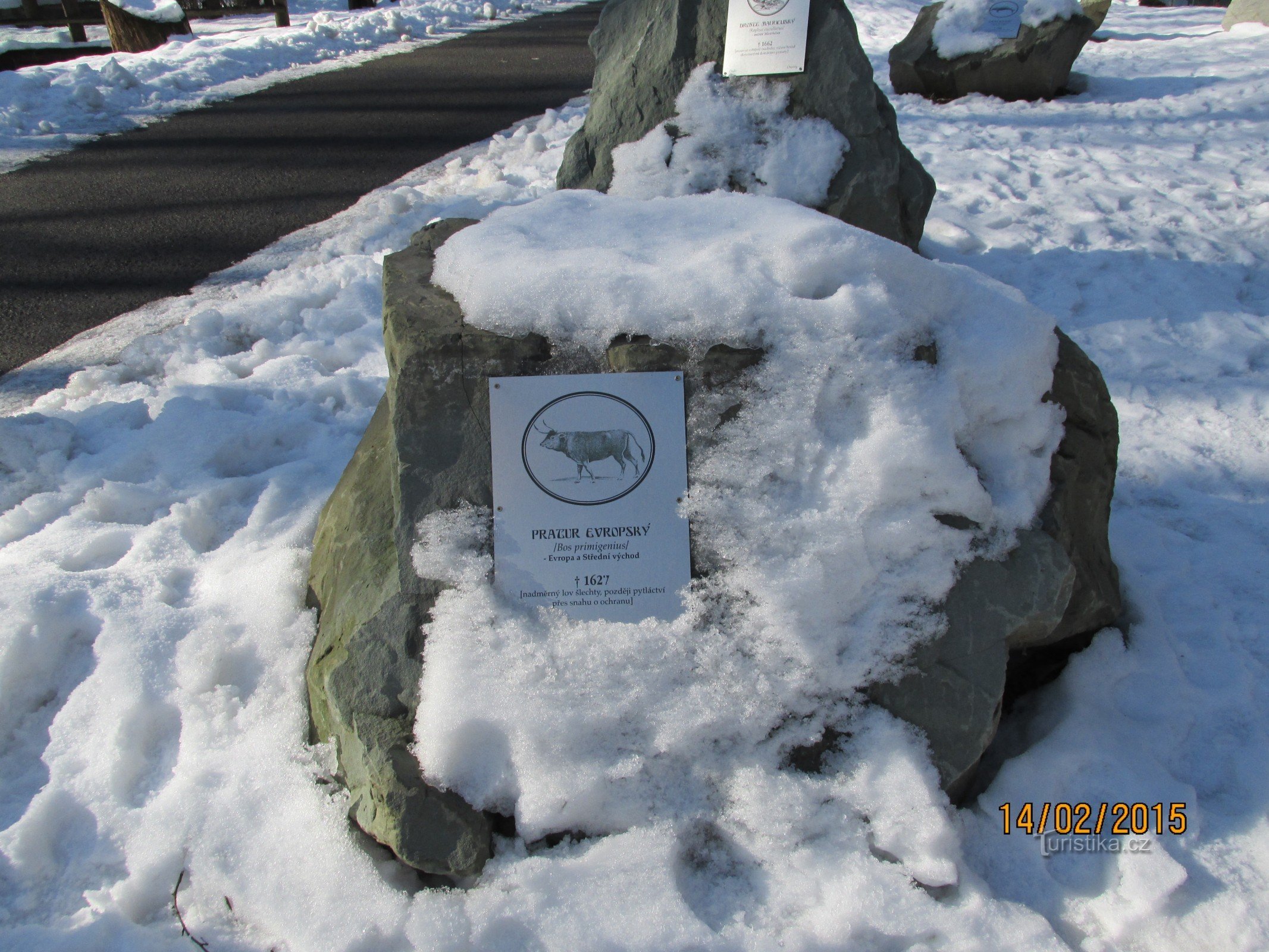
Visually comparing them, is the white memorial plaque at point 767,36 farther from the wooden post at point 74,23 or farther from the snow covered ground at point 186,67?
the wooden post at point 74,23

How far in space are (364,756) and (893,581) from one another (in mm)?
948

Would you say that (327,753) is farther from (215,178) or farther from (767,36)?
(215,178)

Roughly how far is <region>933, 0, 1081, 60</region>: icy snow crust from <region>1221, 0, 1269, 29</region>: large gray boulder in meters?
3.04

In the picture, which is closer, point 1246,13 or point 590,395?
point 590,395

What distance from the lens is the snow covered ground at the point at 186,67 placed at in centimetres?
519

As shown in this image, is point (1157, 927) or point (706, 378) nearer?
point (1157, 927)

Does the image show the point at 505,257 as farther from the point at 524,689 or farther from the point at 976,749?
the point at 976,749

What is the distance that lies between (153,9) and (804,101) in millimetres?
7115

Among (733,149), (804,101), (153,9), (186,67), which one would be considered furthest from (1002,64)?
(153,9)

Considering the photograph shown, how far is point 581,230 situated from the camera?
180cm

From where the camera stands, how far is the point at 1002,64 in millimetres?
5520

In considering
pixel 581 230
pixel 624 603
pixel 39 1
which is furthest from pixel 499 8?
pixel 624 603
